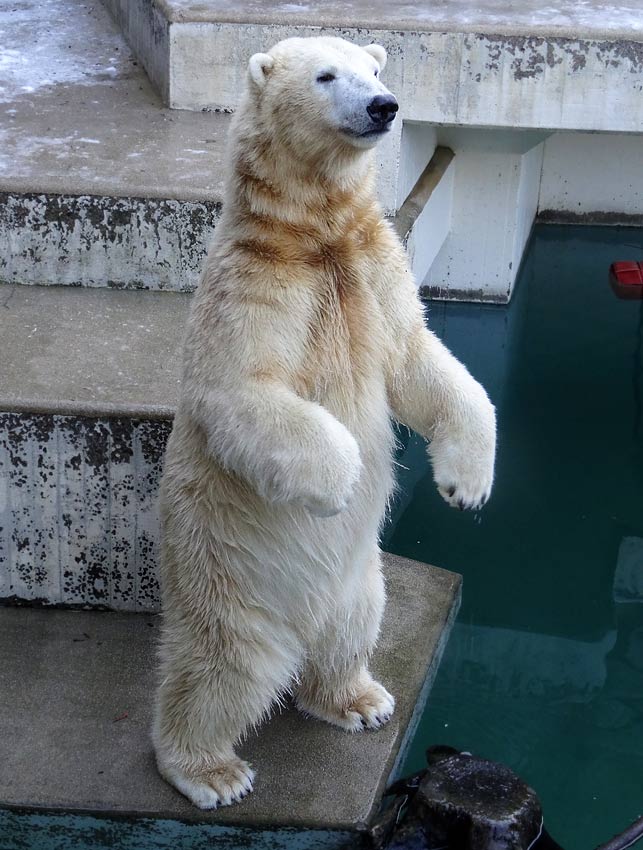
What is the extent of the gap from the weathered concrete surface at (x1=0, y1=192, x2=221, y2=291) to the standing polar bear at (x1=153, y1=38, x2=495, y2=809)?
1.29 meters

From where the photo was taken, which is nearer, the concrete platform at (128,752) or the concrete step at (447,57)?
the concrete platform at (128,752)

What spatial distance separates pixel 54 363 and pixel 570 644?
1.74 metres

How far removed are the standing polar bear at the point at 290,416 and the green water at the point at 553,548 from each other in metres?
0.75

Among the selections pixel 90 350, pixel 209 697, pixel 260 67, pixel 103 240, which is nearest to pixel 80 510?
pixel 90 350

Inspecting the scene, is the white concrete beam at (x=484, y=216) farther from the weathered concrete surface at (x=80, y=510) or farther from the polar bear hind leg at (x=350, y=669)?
the polar bear hind leg at (x=350, y=669)

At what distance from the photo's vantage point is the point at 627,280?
5.53 meters

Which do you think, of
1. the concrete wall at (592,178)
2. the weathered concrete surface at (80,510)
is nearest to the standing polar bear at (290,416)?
the weathered concrete surface at (80,510)

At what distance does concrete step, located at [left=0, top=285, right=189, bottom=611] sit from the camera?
2.73m

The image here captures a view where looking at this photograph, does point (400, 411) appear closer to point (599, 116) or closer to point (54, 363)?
point (54, 363)

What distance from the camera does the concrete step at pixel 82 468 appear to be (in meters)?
2.73

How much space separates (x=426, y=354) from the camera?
2162mm

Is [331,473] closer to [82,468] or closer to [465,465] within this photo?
[465,465]

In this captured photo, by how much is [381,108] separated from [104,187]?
1.65m

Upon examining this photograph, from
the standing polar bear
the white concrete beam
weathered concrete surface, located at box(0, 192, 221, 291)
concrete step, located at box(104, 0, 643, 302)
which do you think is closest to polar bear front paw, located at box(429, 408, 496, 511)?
the standing polar bear
